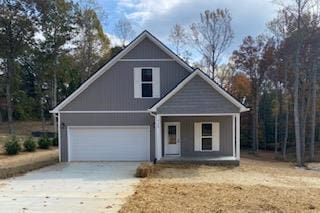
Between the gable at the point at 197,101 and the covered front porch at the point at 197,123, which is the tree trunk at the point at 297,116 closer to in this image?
the covered front porch at the point at 197,123

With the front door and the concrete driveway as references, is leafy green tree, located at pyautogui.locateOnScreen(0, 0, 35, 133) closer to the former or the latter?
the front door

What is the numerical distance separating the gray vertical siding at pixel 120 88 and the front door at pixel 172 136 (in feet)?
5.35

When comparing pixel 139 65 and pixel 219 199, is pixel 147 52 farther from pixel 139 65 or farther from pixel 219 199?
pixel 219 199

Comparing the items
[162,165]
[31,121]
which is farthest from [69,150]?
[31,121]

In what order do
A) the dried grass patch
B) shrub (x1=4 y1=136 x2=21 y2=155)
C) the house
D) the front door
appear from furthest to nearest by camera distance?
shrub (x1=4 y1=136 x2=21 y2=155) → the front door → the house → the dried grass patch

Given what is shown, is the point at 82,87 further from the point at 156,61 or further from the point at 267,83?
the point at 267,83

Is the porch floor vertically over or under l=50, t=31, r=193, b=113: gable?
under

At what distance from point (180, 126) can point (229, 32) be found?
18445mm

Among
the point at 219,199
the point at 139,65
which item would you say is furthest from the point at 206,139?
the point at 219,199

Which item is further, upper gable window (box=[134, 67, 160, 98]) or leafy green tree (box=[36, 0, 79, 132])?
leafy green tree (box=[36, 0, 79, 132])

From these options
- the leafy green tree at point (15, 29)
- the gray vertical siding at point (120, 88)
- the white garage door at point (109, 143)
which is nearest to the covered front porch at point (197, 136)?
the white garage door at point (109, 143)

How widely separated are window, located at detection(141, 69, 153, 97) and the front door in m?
1.99

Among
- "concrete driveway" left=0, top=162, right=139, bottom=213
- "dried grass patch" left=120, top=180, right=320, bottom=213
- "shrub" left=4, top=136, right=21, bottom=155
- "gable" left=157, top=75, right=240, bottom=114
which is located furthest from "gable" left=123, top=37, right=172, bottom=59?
"shrub" left=4, top=136, right=21, bottom=155

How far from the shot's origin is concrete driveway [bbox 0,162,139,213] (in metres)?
9.55
